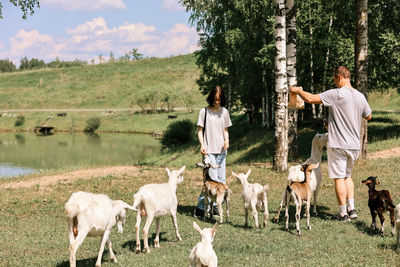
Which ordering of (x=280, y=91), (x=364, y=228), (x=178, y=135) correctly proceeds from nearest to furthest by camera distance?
(x=364, y=228)
(x=280, y=91)
(x=178, y=135)

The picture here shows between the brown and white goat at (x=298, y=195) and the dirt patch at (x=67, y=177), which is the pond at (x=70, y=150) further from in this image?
the brown and white goat at (x=298, y=195)

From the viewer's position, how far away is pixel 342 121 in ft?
26.5

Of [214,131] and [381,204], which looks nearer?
[381,204]

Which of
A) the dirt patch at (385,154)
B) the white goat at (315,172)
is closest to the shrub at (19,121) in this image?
the dirt patch at (385,154)

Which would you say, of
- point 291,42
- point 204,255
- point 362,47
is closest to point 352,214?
point 204,255

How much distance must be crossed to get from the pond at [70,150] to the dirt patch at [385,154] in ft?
50.1

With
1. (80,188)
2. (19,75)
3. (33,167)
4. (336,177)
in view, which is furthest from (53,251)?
(19,75)

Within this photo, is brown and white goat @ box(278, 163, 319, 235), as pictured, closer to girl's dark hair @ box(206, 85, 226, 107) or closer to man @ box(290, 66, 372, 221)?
man @ box(290, 66, 372, 221)

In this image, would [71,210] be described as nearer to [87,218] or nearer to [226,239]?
[87,218]

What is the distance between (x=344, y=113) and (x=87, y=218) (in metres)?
4.91

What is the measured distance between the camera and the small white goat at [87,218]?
230 inches

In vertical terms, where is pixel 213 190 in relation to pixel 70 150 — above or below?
above

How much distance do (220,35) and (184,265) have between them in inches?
1063

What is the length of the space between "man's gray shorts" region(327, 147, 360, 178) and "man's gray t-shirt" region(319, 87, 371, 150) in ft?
0.35
